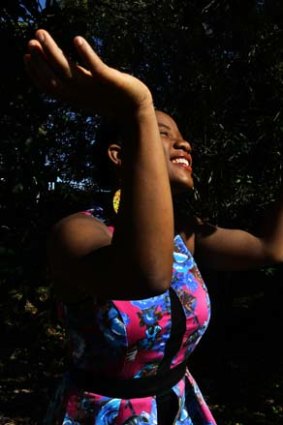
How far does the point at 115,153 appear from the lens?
168cm

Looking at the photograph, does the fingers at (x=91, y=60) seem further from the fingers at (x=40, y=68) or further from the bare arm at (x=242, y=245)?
the bare arm at (x=242, y=245)

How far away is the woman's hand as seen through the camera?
3.11 ft

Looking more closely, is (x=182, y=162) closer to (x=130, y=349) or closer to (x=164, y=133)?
(x=164, y=133)

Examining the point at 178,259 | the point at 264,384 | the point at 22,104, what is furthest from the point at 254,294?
the point at 178,259

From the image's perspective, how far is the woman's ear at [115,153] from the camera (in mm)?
1676

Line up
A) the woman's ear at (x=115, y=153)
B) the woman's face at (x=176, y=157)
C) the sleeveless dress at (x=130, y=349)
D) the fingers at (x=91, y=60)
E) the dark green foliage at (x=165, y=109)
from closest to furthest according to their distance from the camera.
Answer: the fingers at (x=91, y=60) → the sleeveless dress at (x=130, y=349) → the woman's face at (x=176, y=157) → the woman's ear at (x=115, y=153) → the dark green foliage at (x=165, y=109)

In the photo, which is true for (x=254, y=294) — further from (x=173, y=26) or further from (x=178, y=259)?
(x=178, y=259)

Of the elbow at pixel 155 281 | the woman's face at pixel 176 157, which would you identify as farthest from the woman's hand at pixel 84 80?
the woman's face at pixel 176 157

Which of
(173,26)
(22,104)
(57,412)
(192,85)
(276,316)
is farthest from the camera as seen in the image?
(276,316)

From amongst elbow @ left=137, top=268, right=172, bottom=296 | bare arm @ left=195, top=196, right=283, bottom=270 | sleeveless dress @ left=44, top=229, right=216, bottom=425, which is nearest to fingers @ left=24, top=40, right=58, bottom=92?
elbow @ left=137, top=268, right=172, bottom=296

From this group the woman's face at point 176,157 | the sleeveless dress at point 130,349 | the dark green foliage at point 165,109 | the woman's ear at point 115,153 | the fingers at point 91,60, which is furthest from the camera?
the dark green foliage at point 165,109

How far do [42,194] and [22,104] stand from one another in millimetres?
562

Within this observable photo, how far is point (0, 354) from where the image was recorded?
4.97m

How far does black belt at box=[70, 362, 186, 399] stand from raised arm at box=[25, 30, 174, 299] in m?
0.47
